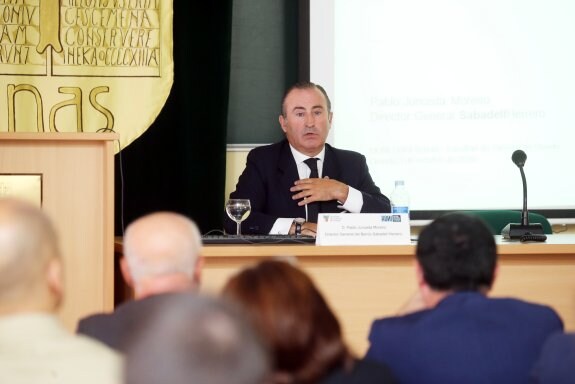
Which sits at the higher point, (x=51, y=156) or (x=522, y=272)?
(x=51, y=156)

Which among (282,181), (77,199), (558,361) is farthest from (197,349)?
(282,181)

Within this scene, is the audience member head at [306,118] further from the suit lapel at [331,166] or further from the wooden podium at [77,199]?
the wooden podium at [77,199]

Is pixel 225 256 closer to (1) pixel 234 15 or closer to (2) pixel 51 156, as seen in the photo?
(2) pixel 51 156

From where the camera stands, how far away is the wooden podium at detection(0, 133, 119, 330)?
370 cm

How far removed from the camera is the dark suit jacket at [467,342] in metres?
1.99

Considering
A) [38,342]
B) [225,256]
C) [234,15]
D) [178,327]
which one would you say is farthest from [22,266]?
[234,15]

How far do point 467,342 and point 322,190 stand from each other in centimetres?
259

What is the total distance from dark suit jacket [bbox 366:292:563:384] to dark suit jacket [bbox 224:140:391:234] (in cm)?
249

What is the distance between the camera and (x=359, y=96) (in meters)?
5.55

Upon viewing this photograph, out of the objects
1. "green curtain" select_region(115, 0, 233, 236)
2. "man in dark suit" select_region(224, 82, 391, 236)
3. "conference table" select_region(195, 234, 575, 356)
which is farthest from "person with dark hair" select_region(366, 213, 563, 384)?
"green curtain" select_region(115, 0, 233, 236)

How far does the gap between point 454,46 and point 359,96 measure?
645mm

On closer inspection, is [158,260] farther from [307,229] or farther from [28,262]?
[307,229]

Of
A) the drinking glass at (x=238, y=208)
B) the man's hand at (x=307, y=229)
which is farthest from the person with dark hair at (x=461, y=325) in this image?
the man's hand at (x=307, y=229)

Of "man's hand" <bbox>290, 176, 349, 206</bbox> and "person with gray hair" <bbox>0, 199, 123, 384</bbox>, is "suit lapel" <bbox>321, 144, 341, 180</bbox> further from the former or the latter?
"person with gray hair" <bbox>0, 199, 123, 384</bbox>
